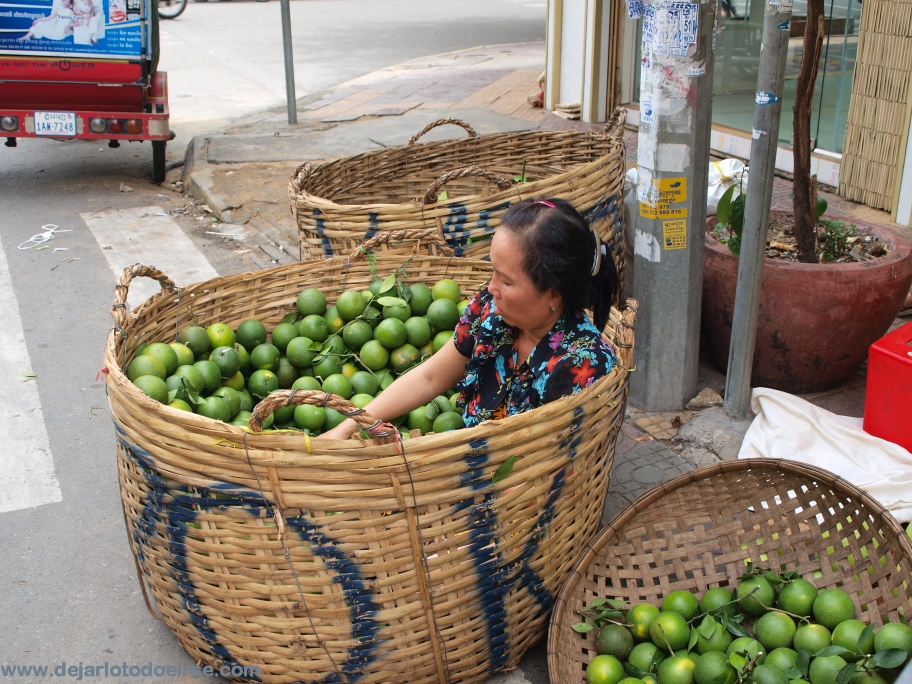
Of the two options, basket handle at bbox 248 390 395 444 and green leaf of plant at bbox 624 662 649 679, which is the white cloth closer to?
green leaf of plant at bbox 624 662 649 679

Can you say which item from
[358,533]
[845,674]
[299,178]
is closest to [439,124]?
[299,178]

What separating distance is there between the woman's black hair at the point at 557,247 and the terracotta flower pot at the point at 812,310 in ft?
4.28

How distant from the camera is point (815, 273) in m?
3.23

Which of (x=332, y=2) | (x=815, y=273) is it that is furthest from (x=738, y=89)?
(x=332, y=2)

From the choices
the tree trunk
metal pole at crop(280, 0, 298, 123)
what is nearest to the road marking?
the tree trunk

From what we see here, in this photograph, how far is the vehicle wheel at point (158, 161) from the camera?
277 inches

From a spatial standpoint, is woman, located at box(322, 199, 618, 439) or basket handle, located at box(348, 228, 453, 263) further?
basket handle, located at box(348, 228, 453, 263)

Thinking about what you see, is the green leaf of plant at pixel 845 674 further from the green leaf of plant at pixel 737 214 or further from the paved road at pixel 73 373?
the green leaf of plant at pixel 737 214

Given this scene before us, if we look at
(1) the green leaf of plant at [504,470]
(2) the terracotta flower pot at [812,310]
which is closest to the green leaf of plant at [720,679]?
(1) the green leaf of plant at [504,470]

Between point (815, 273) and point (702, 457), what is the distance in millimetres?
832

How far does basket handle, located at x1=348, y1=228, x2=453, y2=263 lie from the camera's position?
3.18 m

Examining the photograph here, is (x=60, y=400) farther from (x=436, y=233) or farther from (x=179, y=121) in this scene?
(x=179, y=121)

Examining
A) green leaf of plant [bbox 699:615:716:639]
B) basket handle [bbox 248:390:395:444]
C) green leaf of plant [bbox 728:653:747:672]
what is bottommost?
green leaf of plant [bbox 699:615:716:639]

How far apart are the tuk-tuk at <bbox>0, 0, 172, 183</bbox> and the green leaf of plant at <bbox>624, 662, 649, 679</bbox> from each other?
5.90 meters
